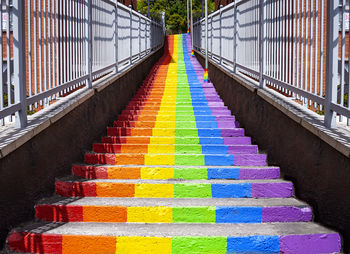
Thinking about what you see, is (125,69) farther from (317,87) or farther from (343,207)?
(343,207)

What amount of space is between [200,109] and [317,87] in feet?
15.2

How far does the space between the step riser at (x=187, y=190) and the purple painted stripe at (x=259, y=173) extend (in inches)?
16.3

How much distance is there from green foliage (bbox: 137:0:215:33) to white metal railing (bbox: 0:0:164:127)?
2472 inches

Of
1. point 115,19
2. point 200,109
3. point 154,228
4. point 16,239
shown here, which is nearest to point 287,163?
point 154,228

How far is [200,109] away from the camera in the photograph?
912cm

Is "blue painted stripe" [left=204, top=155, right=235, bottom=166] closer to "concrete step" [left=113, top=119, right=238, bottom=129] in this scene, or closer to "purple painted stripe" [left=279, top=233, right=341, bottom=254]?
"concrete step" [left=113, top=119, right=238, bottom=129]

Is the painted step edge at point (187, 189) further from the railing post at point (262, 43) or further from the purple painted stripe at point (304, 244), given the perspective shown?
the railing post at point (262, 43)

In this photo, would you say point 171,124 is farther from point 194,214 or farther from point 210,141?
point 194,214

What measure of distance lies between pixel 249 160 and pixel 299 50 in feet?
5.01

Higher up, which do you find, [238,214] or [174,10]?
[174,10]

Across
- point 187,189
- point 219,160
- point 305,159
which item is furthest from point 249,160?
point 305,159

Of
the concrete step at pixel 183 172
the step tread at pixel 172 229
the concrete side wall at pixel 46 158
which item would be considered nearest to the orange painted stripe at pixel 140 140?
the concrete side wall at pixel 46 158

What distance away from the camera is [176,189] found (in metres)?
5.03

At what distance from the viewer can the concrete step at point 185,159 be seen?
5.88 meters
